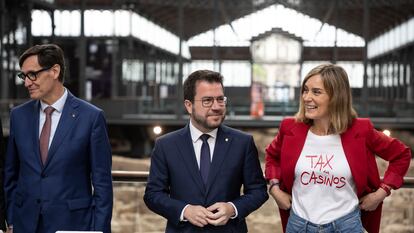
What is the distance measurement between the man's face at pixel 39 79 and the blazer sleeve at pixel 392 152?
56.5 inches

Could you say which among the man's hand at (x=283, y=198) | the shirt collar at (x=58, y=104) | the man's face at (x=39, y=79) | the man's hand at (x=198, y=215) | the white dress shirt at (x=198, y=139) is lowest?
the man's hand at (x=198, y=215)

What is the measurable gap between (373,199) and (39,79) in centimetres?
157

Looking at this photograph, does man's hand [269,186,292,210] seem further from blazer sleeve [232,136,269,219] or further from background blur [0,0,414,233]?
background blur [0,0,414,233]

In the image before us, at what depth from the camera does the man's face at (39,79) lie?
304cm

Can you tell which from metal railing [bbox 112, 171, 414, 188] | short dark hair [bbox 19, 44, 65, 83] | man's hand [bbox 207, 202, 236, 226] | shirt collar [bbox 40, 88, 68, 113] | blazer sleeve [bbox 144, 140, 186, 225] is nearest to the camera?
man's hand [bbox 207, 202, 236, 226]

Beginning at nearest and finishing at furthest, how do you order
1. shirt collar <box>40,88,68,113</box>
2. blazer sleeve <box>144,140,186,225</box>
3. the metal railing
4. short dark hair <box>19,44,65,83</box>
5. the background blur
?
blazer sleeve <box>144,140,186,225</box> → short dark hair <box>19,44,65,83</box> → shirt collar <box>40,88,68,113</box> → the metal railing → the background blur

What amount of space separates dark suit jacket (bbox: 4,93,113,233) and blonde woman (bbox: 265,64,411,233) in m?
0.84

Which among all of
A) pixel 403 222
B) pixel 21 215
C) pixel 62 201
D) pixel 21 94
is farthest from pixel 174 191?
pixel 21 94

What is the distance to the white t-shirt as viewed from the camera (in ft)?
9.46

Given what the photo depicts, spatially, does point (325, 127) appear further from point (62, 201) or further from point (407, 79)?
point (407, 79)

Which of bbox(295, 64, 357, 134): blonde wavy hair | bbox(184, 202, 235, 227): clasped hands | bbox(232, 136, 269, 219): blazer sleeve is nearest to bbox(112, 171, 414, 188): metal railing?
bbox(232, 136, 269, 219): blazer sleeve

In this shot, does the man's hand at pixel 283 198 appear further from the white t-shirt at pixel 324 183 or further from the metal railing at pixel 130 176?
the metal railing at pixel 130 176

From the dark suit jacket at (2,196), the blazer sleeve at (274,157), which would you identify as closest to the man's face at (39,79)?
the dark suit jacket at (2,196)

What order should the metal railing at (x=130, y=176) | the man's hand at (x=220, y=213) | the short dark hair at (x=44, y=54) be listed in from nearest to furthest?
the man's hand at (x=220, y=213), the short dark hair at (x=44, y=54), the metal railing at (x=130, y=176)
